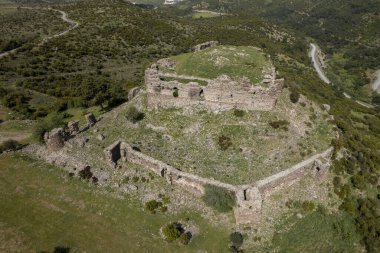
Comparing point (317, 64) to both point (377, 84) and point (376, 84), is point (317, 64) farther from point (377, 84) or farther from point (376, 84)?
point (377, 84)

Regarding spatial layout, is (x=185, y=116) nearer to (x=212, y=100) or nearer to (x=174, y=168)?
(x=212, y=100)

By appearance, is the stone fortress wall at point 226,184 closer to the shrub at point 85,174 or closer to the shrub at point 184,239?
the shrub at point 85,174

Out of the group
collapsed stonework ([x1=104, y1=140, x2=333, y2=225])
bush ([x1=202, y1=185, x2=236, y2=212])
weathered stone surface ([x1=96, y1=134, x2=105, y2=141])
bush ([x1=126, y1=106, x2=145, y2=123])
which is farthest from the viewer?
bush ([x1=126, y1=106, x2=145, y2=123])

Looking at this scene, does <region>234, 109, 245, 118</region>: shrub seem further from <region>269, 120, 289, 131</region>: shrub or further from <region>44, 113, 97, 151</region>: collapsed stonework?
<region>44, 113, 97, 151</region>: collapsed stonework

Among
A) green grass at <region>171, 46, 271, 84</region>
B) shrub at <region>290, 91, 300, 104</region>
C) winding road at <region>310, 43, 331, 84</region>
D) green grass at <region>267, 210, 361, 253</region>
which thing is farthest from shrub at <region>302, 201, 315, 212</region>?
winding road at <region>310, 43, 331, 84</region>

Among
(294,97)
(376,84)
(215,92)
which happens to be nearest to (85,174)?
(215,92)

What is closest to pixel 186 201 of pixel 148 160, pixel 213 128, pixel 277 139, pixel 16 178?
pixel 148 160

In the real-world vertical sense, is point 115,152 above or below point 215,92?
below

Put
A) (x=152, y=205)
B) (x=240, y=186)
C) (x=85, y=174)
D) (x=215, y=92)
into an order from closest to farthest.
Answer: (x=240, y=186) → (x=152, y=205) → (x=85, y=174) → (x=215, y=92)
